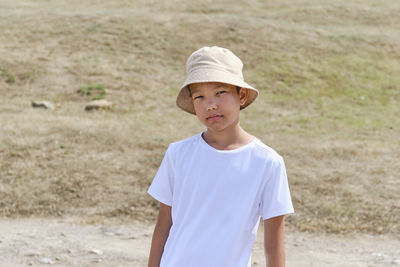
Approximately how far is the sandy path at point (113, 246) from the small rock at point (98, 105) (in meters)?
5.50

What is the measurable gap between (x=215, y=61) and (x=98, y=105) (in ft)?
31.9

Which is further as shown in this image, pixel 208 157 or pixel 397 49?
pixel 397 49

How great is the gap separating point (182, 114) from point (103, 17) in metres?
8.41

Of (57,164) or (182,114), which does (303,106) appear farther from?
(57,164)

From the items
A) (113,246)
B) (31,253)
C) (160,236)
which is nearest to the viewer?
(160,236)

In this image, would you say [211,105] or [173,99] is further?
[173,99]

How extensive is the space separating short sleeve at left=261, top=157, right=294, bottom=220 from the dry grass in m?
4.25

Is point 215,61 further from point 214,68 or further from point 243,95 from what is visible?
point 243,95

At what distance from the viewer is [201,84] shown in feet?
6.37

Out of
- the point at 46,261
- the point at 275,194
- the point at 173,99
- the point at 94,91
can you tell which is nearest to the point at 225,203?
the point at 275,194

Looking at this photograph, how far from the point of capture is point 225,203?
72.4 inches

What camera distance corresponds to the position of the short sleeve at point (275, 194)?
1831 millimetres

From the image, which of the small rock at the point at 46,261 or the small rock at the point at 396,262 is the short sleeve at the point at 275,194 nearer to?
the small rock at the point at 46,261

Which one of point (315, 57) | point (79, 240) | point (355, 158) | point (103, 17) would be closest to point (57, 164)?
point (79, 240)
